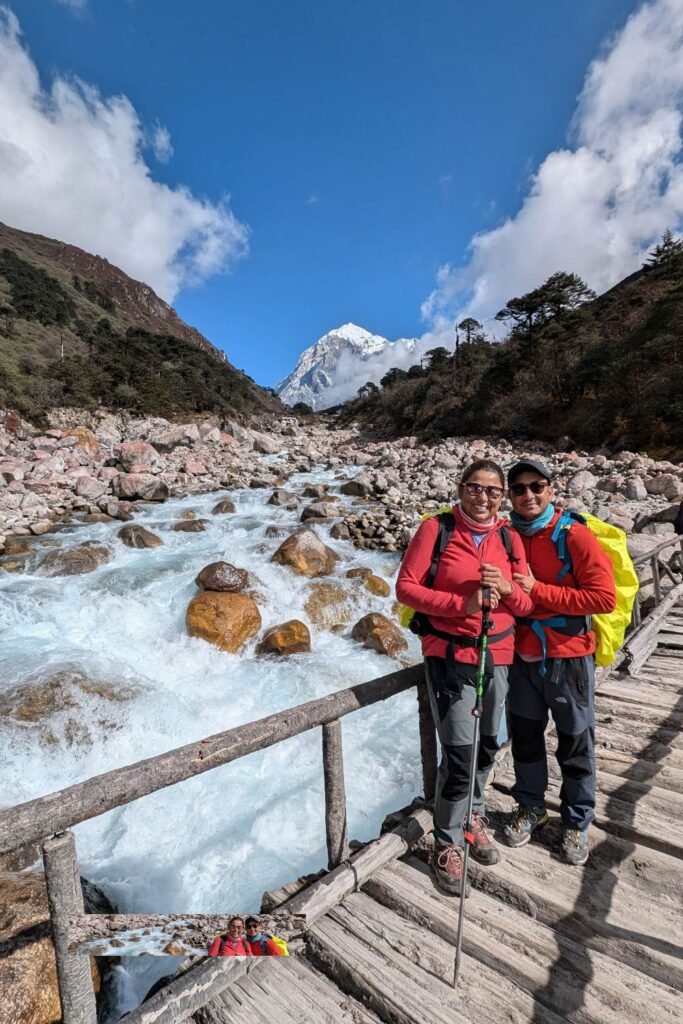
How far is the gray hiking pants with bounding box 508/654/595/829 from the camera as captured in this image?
2529 mm

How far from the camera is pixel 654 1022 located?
180cm

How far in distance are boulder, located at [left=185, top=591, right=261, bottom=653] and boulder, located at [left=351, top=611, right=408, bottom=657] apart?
5.95 ft

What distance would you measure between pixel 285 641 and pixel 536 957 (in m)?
5.80

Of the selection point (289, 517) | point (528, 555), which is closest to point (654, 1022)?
point (528, 555)

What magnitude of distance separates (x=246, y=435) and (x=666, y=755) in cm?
3027

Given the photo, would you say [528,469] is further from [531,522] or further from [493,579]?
[493,579]

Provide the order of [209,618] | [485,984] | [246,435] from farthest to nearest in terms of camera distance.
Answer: [246,435] < [209,618] < [485,984]

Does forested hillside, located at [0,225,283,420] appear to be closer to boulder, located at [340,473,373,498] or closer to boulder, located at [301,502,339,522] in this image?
boulder, located at [340,473,373,498]

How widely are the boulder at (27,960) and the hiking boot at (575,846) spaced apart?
2.77 metres

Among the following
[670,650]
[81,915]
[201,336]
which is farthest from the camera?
[201,336]

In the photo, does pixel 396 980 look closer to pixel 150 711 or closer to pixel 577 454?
pixel 150 711

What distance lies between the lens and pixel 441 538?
2424 mm

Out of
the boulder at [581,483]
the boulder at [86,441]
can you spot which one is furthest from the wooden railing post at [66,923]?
the boulder at [86,441]

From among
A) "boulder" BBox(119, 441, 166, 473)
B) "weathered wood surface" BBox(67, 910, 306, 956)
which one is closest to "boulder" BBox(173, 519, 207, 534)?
"boulder" BBox(119, 441, 166, 473)
